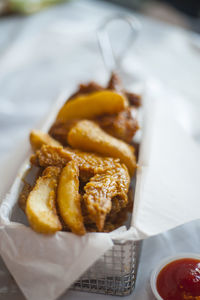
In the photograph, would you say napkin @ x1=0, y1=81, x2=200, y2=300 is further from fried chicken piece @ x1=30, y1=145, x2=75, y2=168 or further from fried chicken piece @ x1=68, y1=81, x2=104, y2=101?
fried chicken piece @ x1=68, y1=81, x2=104, y2=101

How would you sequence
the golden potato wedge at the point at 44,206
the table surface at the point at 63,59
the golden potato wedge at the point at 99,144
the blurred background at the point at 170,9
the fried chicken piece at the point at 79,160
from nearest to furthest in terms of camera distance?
the golden potato wedge at the point at 44,206
the fried chicken piece at the point at 79,160
the golden potato wedge at the point at 99,144
the table surface at the point at 63,59
the blurred background at the point at 170,9

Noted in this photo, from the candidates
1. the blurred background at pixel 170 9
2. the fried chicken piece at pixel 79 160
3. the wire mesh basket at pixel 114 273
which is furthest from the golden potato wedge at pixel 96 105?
the blurred background at pixel 170 9

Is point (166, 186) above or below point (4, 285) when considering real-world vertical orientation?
above

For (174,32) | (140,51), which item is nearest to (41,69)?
(140,51)

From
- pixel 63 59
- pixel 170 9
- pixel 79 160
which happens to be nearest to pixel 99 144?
pixel 79 160

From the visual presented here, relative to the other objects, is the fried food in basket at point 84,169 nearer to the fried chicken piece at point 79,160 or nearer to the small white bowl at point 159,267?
the fried chicken piece at point 79,160

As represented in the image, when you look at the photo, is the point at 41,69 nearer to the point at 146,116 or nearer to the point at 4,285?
the point at 146,116
